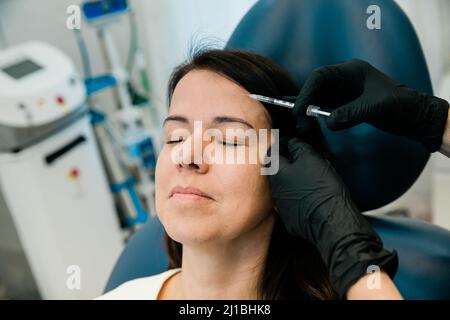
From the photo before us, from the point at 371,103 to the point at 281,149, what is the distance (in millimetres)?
193

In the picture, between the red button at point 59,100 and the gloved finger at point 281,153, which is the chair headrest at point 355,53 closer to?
the gloved finger at point 281,153

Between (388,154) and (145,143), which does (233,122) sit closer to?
Answer: (388,154)

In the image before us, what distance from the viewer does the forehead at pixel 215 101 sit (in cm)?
94

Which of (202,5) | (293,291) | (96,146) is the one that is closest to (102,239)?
(96,146)

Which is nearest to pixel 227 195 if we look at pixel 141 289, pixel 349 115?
pixel 349 115

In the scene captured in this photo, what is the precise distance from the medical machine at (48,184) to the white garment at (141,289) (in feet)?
2.41

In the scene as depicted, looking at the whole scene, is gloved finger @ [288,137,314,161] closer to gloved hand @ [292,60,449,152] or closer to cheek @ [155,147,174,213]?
gloved hand @ [292,60,449,152]

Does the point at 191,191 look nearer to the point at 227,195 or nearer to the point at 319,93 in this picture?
the point at 227,195

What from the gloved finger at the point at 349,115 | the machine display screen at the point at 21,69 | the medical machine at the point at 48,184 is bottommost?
the medical machine at the point at 48,184

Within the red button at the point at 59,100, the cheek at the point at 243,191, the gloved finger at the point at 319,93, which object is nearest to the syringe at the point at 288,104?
the gloved finger at the point at 319,93

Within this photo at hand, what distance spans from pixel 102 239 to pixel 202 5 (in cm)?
103

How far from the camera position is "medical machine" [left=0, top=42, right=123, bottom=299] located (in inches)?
65.4

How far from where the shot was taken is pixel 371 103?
91 cm
